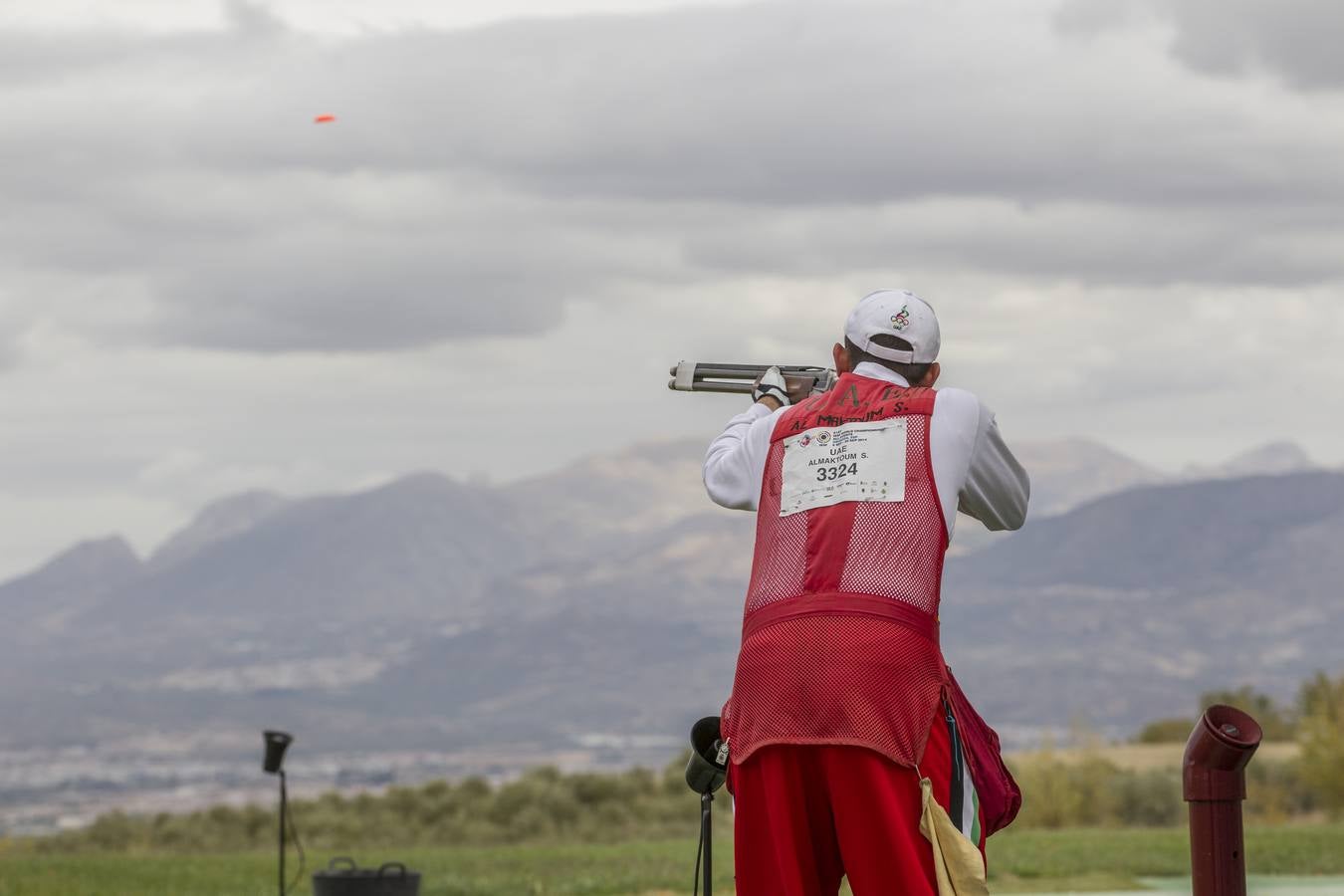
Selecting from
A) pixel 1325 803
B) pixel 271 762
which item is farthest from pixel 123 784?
pixel 271 762

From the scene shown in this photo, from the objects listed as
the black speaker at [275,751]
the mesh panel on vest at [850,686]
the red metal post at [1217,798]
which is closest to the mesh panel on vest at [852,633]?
the mesh panel on vest at [850,686]

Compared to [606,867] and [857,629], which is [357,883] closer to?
[857,629]

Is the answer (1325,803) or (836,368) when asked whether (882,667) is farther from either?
(1325,803)

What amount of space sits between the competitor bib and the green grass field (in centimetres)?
713

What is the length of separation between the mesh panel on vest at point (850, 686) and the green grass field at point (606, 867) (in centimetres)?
710

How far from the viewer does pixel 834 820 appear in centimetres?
509

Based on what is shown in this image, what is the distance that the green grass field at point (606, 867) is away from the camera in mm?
13125

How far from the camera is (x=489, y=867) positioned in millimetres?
16703

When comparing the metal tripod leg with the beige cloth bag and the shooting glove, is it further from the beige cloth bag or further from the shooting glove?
the shooting glove

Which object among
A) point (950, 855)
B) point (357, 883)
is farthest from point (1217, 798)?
point (357, 883)

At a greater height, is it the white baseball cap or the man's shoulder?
the white baseball cap

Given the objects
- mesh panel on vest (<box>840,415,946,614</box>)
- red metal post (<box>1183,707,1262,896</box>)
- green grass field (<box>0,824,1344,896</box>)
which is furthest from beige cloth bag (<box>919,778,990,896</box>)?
green grass field (<box>0,824,1344,896</box>)

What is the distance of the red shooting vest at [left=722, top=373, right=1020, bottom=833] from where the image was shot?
5.05m

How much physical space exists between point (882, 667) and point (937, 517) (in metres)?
0.40
